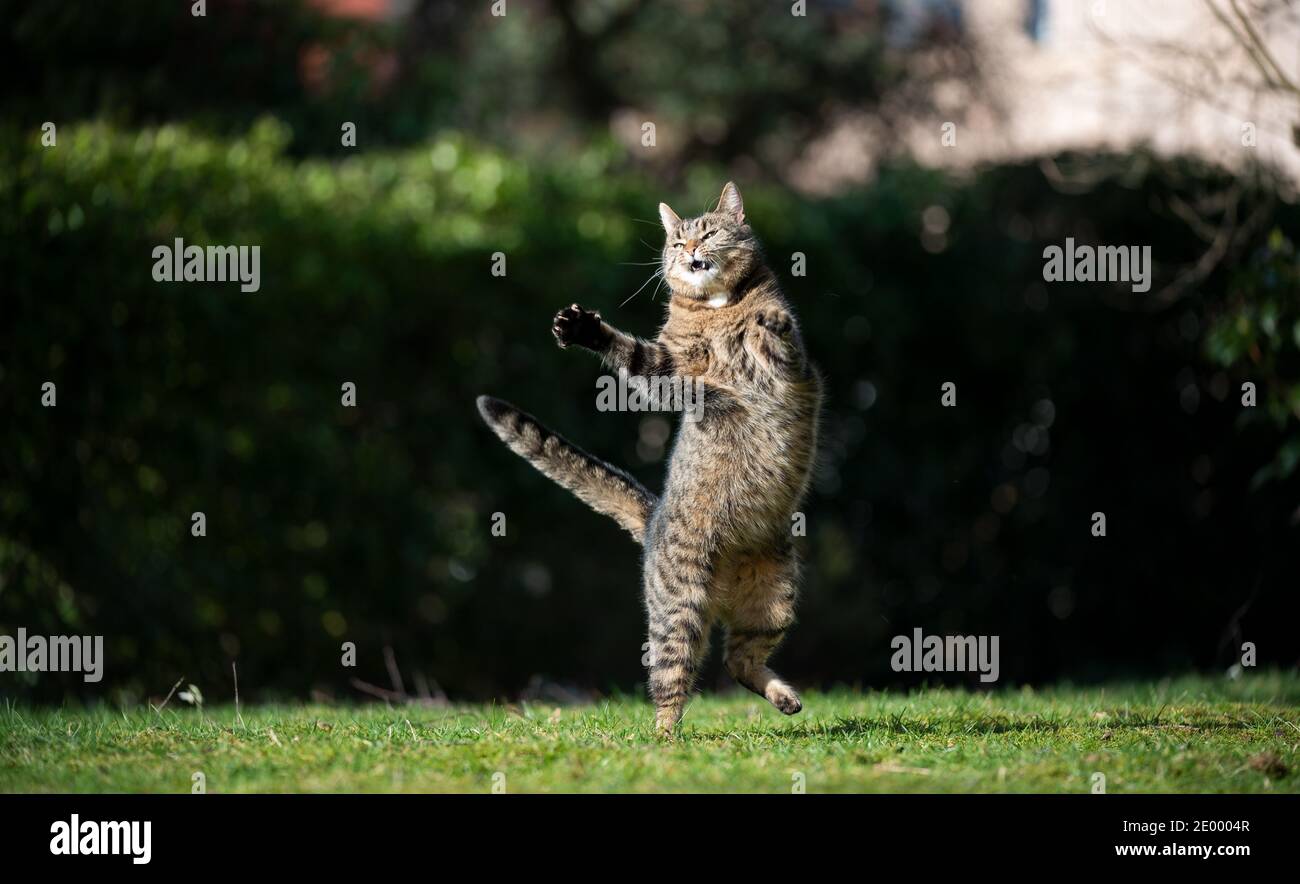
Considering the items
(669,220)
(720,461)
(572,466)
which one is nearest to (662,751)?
(720,461)

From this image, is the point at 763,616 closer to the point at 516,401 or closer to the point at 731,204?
the point at 731,204

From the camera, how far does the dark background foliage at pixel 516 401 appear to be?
8.12m

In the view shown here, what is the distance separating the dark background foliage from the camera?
812 centimetres

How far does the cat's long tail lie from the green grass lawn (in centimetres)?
91

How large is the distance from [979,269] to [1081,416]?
4.68 ft

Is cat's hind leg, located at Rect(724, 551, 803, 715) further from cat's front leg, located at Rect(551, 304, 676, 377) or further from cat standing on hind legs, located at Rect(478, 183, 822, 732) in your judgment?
cat's front leg, located at Rect(551, 304, 676, 377)

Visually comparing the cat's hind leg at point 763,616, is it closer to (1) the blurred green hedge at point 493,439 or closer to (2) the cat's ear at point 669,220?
(2) the cat's ear at point 669,220

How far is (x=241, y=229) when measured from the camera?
28.6 feet

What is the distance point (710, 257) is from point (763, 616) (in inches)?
59.3

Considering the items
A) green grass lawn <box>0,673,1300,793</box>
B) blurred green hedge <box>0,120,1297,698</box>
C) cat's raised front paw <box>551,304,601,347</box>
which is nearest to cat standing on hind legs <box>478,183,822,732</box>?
cat's raised front paw <box>551,304,601,347</box>

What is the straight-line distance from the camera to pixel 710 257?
5840mm
